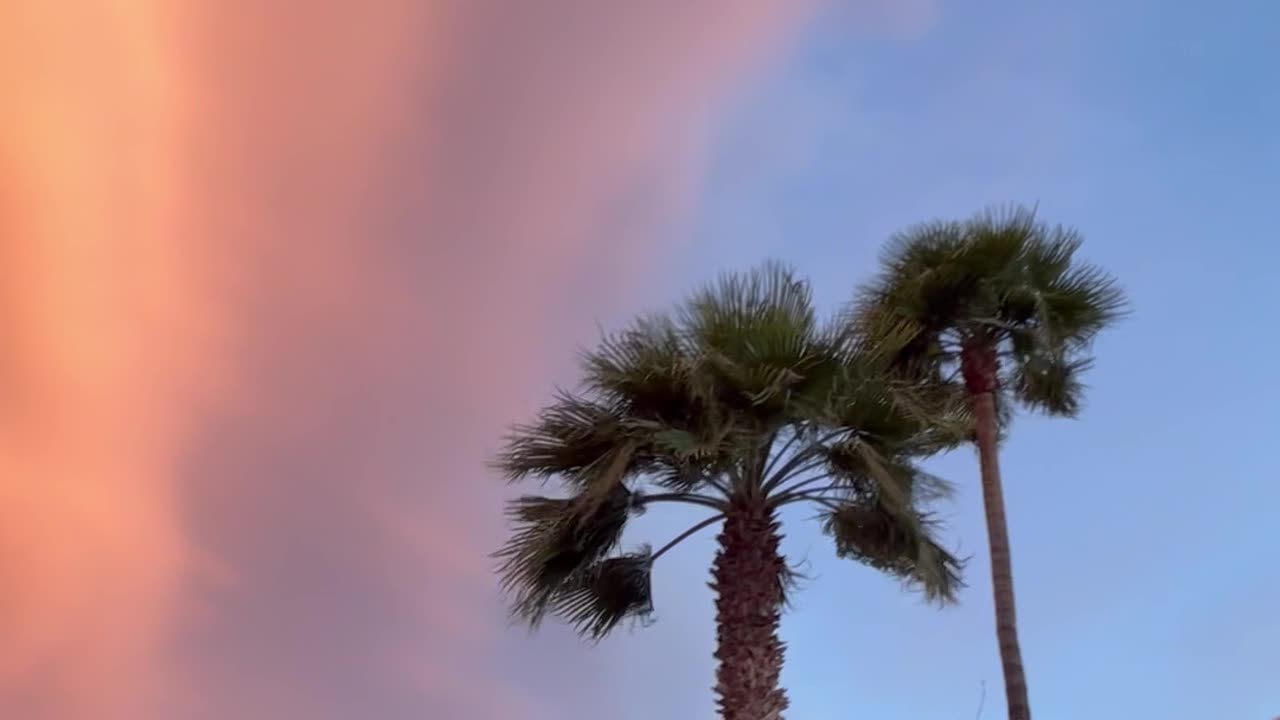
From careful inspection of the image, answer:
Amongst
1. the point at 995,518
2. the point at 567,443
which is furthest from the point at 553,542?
the point at 995,518

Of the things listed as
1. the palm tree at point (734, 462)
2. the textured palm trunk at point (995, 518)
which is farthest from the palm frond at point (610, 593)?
the textured palm trunk at point (995, 518)

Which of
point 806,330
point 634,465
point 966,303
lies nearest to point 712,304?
point 806,330

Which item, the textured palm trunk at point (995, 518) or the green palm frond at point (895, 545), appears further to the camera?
the textured palm trunk at point (995, 518)

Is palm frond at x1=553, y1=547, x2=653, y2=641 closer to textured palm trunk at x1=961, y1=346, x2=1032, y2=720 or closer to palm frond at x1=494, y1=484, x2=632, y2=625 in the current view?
palm frond at x1=494, y1=484, x2=632, y2=625

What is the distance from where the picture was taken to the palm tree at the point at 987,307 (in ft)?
43.7

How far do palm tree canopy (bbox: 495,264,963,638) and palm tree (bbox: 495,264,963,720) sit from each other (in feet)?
0.05

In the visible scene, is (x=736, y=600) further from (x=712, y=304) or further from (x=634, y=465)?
(x=712, y=304)

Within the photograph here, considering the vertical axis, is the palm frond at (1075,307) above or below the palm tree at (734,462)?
above

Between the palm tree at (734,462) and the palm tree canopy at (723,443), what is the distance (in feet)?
0.05

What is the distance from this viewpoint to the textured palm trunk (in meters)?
11.7

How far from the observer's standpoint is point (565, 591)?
1045cm

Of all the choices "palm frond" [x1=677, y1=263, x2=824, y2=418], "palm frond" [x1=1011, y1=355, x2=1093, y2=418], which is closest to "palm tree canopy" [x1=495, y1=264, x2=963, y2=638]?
"palm frond" [x1=677, y1=263, x2=824, y2=418]

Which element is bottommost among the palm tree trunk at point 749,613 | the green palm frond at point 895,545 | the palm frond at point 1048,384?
the palm tree trunk at point 749,613

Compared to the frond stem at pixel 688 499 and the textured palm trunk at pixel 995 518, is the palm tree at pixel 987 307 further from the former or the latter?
the frond stem at pixel 688 499
